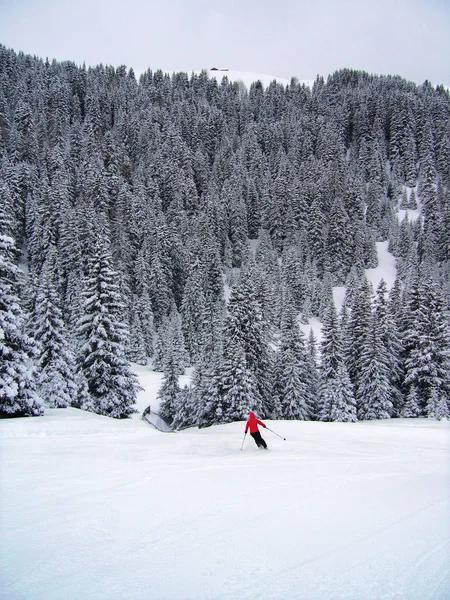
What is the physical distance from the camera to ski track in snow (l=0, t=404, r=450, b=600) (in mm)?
4836

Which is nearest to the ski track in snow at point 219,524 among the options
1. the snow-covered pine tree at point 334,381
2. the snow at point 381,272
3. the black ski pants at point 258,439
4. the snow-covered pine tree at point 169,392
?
the black ski pants at point 258,439

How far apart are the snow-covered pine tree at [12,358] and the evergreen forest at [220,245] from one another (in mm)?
75

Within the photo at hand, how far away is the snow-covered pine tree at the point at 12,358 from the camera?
591 inches

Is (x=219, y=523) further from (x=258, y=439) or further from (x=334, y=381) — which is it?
(x=334, y=381)

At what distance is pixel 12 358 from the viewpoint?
51.7 ft

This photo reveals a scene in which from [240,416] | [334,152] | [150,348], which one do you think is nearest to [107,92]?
[334,152]

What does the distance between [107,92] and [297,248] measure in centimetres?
10179

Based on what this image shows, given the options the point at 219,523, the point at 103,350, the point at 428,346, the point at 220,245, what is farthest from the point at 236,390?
the point at 220,245

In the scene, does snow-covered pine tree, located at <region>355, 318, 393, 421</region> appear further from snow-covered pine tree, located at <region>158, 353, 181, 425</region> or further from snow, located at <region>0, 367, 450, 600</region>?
snow, located at <region>0, 367, 450, 600</region>

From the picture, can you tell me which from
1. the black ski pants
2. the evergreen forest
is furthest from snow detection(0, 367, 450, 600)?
the evergreen forest

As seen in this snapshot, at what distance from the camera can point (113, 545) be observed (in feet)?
19.0

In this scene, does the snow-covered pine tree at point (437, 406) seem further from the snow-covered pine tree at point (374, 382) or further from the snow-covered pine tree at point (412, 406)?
the snow-covered pine tree at point (374, 382)

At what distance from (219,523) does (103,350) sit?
1884 centimetres

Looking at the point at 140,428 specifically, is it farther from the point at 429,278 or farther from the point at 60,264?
the point at 60,264
